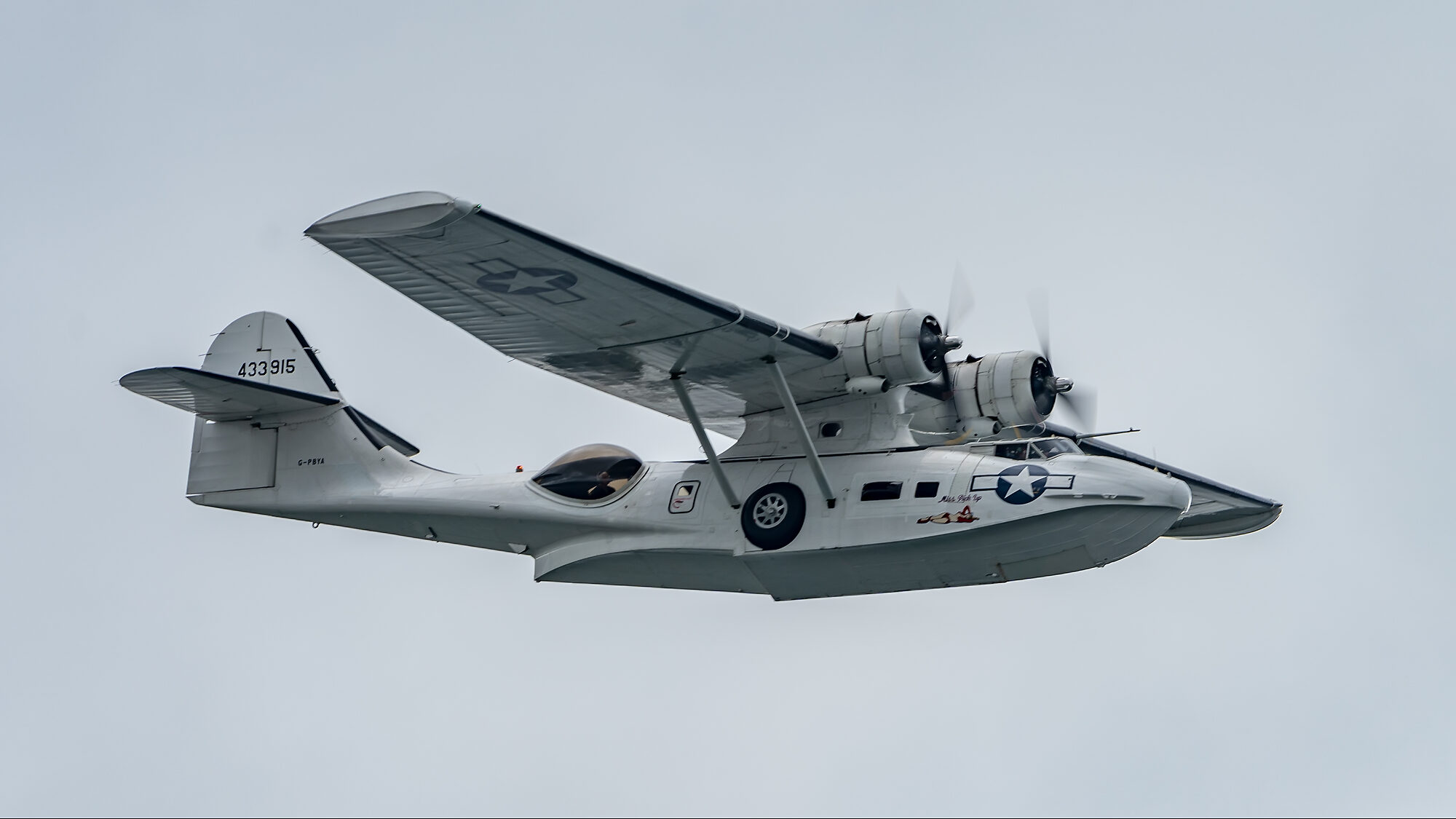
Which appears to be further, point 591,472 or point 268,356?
point 268,356

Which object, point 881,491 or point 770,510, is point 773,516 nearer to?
point 770,510

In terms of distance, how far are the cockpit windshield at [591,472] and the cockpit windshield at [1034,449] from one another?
4.08m

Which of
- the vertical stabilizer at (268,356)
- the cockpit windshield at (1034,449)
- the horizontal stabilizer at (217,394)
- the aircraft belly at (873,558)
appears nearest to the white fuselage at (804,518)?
the aircraft belly at (873,558)

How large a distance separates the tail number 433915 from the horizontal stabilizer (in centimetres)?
58

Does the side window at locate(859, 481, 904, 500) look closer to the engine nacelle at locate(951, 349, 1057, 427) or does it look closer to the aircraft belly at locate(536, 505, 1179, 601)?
the aircraft belly at locate(536, 505, 1179, 601)

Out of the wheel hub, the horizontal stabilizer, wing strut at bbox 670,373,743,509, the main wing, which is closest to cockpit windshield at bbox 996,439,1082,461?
the main wing

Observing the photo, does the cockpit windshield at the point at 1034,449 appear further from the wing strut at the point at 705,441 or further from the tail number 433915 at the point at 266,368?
the tail number 433915 at the point at 266,368

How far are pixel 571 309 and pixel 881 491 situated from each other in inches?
139

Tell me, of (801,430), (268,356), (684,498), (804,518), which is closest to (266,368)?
(268,356)

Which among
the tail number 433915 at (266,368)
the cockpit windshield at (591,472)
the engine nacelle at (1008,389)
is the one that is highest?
the tail number 433915 at (266,368)

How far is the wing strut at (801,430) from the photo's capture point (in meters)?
17.0

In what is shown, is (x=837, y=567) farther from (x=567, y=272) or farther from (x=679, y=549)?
(x=567, y=272)

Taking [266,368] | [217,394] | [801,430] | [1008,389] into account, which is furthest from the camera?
[266,368]

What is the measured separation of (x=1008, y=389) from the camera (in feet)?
60.4
